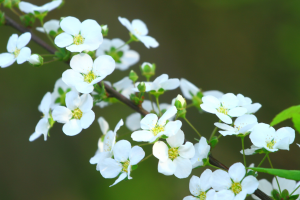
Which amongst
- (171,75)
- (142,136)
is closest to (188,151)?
(142,136)

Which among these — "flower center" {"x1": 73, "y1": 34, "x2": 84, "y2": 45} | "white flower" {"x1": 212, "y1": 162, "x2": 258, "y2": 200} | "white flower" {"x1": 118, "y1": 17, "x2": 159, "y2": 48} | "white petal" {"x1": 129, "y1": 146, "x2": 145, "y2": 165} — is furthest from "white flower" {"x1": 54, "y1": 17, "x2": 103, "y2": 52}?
"white flower" {"x1": 212, "y1": 162, "x2": 258, "y2": 200}

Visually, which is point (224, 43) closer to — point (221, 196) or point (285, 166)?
point (285, 166)

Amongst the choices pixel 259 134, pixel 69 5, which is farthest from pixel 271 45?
pixel 259 134

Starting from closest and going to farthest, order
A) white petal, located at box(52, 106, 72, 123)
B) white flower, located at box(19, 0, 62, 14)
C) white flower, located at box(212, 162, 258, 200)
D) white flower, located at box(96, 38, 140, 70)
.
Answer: white flower, located at box(212, 162, 258, 200)
white petal, located at box(52, 106, 72, 123)
white flower, located at box(19, 0, 62, 14)
white flower, located at box(96, 38, 140, 70)

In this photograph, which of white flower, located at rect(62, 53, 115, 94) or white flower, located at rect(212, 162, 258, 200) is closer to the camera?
white flower, located at rect(212, 162, 258, 200)

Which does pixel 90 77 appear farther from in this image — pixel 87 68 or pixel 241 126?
pixel 241 126

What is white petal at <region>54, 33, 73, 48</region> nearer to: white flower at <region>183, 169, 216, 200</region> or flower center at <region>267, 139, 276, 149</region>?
white flower at <region>183, 169, 216, 200</region>
